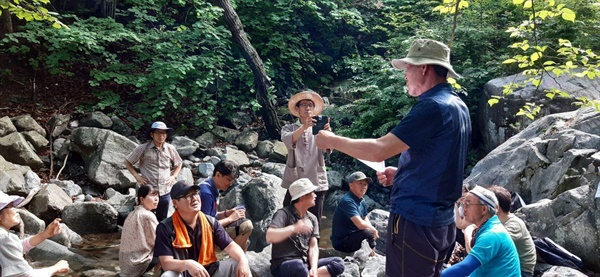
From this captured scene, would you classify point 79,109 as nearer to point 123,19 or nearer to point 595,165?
point 123,19

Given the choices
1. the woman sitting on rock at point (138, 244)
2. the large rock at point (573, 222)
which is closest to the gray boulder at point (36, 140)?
the woman sitting on rock at point (138, 244)

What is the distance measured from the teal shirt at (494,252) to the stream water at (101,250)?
424 centimetres

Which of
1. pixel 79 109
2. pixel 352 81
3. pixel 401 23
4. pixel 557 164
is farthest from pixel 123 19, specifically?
pixel 557 164

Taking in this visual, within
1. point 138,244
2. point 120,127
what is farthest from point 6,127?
point 138,244

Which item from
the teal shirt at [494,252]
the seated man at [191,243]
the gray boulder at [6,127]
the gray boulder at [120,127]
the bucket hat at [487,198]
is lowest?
the gray boulder at [120,127]

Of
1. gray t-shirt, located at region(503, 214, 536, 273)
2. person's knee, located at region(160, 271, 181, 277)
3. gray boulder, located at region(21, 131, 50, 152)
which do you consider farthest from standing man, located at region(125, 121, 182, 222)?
gray boulder, located at region(21, 131, 50, 152)

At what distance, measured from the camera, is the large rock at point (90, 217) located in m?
8.16

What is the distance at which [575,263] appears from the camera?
16.5 ft

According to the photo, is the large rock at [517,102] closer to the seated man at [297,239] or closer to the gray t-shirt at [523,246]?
the gray t-shirt at [523,246]

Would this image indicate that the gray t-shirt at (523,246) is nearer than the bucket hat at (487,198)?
No

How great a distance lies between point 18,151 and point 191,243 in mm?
7373

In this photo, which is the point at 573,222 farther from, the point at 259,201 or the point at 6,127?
the point at 6,127

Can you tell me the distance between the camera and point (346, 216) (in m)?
6.31

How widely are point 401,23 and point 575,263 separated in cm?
1148
